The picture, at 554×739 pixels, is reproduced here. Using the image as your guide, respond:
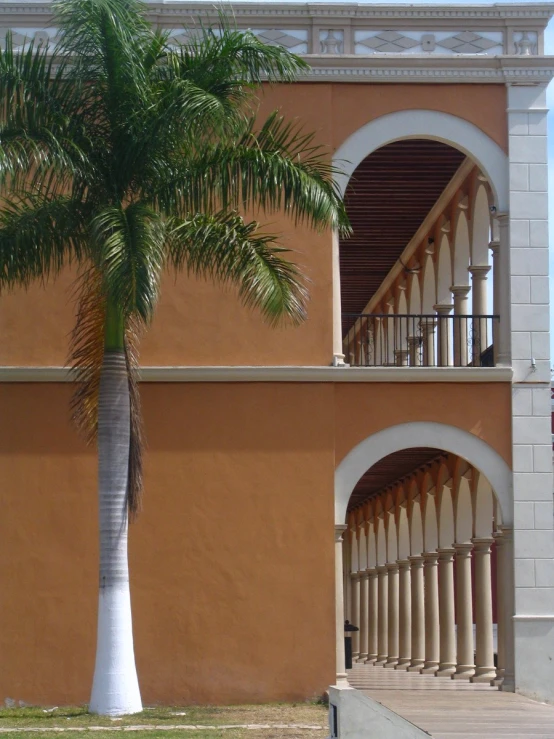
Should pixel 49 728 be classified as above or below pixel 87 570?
below

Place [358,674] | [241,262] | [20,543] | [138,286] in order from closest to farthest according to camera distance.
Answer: [138,286] < [241,262] < [20,543] < [358,674]

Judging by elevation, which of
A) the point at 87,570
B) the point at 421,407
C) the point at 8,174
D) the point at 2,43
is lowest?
the point at 87,570

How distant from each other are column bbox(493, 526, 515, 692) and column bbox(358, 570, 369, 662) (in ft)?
59.0

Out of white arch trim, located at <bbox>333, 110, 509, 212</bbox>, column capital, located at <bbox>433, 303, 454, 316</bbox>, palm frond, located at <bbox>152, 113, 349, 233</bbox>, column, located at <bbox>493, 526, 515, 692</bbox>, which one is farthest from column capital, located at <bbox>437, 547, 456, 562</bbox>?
palm frond, located at <bbox>152, 113, 349, 233</bbox>

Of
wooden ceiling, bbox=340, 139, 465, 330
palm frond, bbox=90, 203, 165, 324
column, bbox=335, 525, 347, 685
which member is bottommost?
column, bbox=335, 525, 347, 685

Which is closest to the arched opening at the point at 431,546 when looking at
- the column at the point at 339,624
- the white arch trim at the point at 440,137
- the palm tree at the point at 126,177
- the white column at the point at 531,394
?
the column at the point at 339,624

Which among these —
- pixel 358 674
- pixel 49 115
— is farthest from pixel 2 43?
pixel 358 674

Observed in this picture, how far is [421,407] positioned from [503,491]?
148cm

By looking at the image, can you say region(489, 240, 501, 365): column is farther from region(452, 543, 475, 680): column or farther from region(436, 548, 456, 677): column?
region(436, 548, 456, 677): column

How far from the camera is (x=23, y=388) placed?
18.2 meters

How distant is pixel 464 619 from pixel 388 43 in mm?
10211

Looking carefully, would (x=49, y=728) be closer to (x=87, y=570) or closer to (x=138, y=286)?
(x=87, y=570)

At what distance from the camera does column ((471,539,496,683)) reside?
22406mm

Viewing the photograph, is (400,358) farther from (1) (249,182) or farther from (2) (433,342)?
(1) (249,182)
